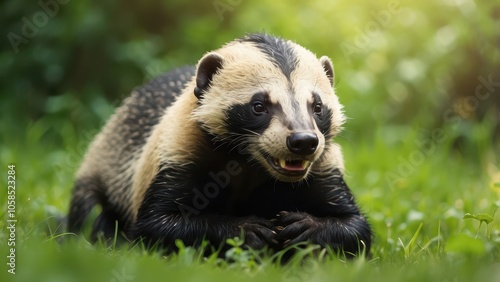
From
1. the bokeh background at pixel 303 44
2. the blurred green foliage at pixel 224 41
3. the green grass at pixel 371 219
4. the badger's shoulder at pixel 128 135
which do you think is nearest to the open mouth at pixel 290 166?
the green grass at pixel 371 219

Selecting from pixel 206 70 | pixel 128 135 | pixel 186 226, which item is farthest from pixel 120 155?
pixel 186 226

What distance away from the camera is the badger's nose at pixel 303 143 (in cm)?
396

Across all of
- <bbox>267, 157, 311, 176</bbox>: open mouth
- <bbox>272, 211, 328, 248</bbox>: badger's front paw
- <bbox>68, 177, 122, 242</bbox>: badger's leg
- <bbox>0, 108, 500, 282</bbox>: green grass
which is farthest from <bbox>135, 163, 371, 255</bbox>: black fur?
<bbox>68, 177, 122, 242</bbox>: badger's leg

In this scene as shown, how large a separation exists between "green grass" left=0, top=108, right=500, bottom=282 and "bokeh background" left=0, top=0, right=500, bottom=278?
5cm

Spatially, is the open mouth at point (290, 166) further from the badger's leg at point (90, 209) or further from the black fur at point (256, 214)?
the badger's leg at point (90, 209)

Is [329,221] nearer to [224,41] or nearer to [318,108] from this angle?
[318,108]

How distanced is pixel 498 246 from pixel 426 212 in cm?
166

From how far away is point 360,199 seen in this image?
6.09 m

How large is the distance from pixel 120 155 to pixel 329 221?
180 cm

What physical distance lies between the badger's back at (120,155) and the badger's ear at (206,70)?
2.63 ft

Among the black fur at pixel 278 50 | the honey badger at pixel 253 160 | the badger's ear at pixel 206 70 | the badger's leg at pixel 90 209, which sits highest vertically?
the black fur at pixel 278 50

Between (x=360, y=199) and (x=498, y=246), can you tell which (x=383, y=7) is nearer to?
(x=360, y=199)

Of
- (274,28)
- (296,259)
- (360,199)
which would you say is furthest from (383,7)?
(296,259)

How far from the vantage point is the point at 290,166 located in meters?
4.21
